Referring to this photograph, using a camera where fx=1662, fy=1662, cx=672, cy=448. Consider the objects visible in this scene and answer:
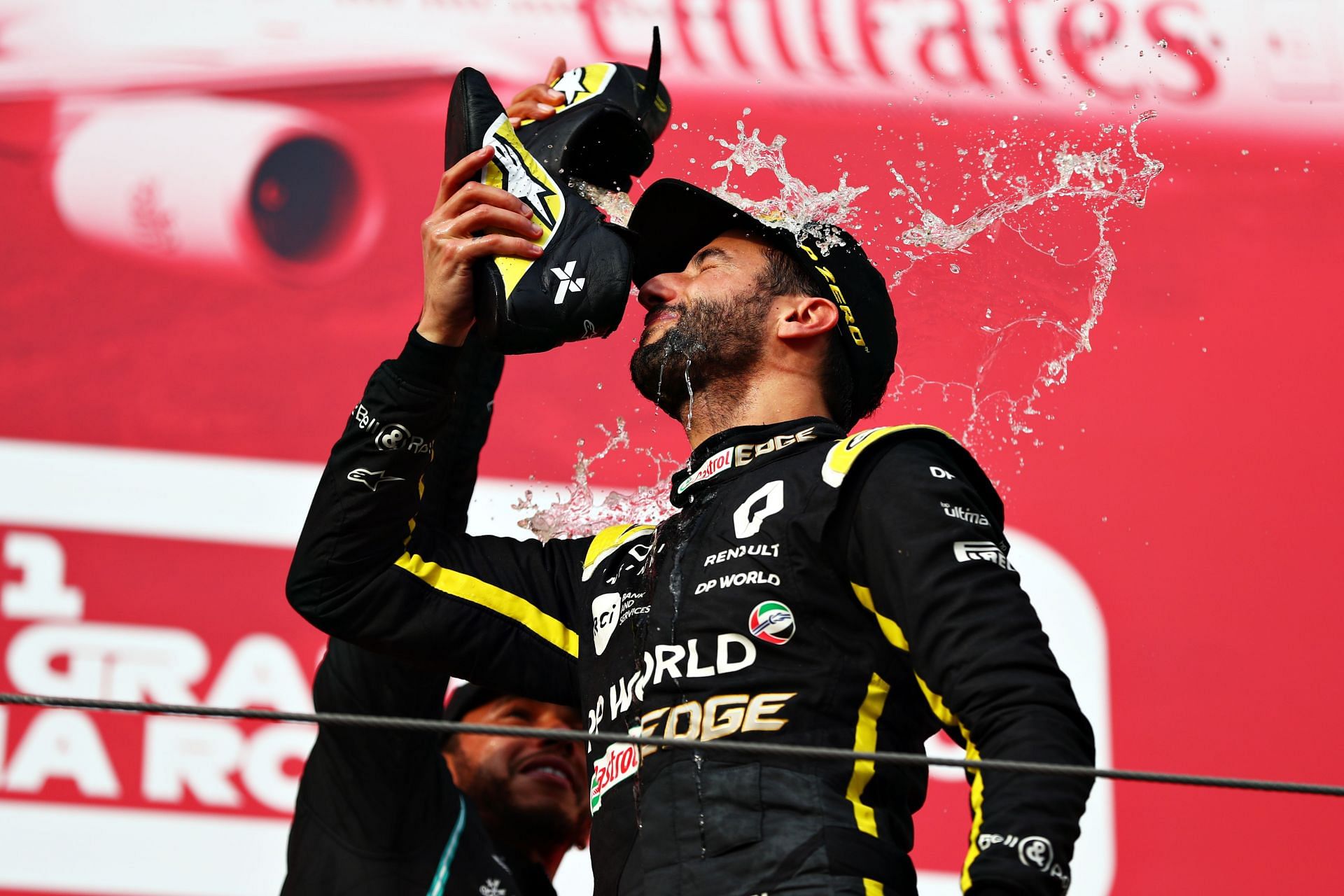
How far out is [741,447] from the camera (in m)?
1.83

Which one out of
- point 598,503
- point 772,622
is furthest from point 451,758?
point 772,622

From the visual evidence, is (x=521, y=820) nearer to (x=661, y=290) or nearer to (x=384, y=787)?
(x=384, y=787)

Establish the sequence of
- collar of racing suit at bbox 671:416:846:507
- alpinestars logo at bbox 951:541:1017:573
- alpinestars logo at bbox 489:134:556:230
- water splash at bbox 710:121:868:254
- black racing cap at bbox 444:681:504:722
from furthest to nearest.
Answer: black racing cap at bbox 444:681:504:722 < water splash at bbox 710:121:868:254 < alpinestars logo at bbox 489:134:556:230 < collar of racing suit at bbox 671:416:846:507 < alpinestars logo at bbox 951:541:1017:573

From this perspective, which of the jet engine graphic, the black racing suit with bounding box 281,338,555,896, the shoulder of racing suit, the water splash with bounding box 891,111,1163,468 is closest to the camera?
the shoulder of racing suit

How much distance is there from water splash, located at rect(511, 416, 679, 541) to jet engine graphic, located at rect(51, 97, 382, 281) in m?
0.64

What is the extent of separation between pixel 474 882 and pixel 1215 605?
4.91 feet

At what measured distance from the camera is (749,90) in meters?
3.31

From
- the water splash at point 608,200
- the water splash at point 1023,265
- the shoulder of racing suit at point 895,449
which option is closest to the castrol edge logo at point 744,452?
the shoulder of racing suit at point 895,449

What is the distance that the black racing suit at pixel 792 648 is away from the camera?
144cm

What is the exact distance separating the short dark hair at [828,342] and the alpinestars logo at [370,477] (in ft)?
1.62

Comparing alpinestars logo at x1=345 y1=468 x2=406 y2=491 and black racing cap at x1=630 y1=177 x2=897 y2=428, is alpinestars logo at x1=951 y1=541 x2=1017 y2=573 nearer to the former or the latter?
black racing cap at x1=630 y1=177 x2=897 y2=428

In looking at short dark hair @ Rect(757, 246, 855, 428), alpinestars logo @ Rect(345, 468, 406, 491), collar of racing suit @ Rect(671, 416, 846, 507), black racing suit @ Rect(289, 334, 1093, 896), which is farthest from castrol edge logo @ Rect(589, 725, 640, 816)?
short dark hair @ Rect(757, 246, 855, 428)

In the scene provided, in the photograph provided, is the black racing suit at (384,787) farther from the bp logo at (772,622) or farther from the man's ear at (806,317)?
the bp logo at (772,622)

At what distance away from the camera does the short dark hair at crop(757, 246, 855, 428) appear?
198cm
